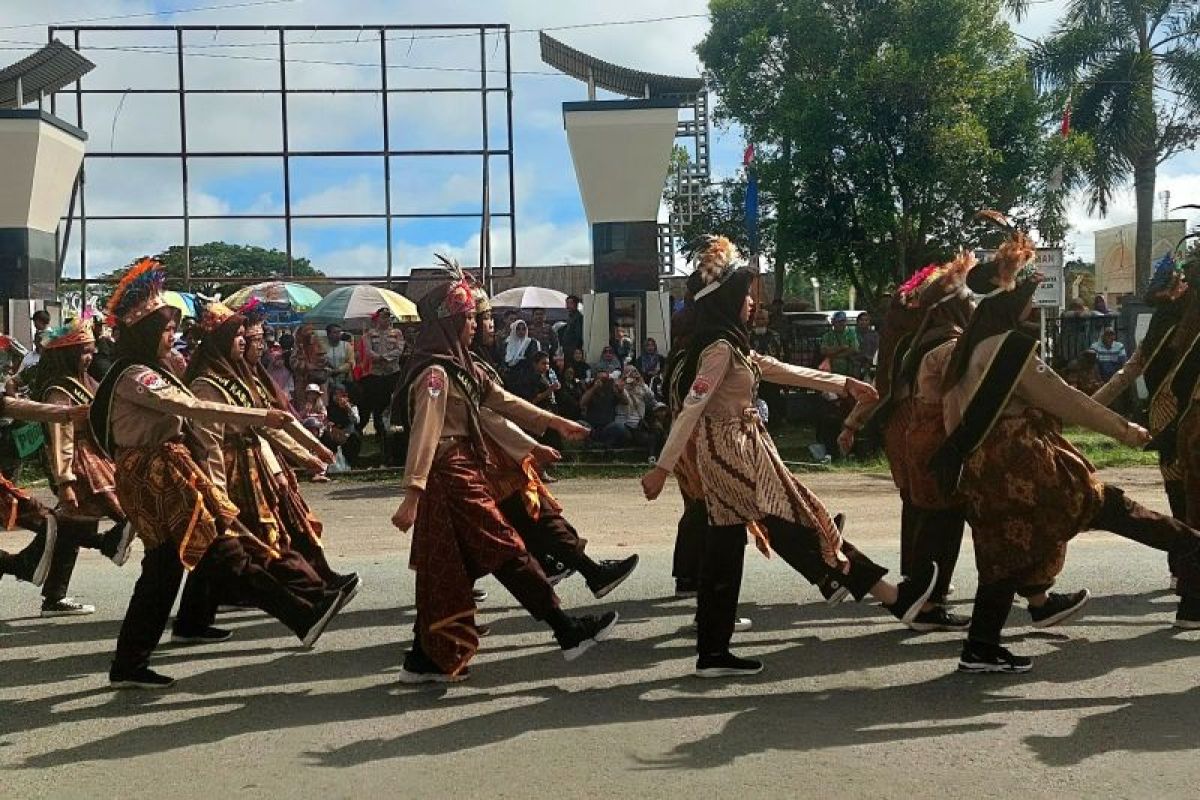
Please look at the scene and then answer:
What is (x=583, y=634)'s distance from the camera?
6.07 metres

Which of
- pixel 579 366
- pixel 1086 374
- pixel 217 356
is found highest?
pixel 217 356

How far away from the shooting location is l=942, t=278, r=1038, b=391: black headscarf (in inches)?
229

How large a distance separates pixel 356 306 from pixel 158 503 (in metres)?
13.6

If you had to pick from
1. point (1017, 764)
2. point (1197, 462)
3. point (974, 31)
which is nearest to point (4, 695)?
point (1017, 764)

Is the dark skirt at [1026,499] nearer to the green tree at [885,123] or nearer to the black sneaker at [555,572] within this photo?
the black sneaker at [555,572]

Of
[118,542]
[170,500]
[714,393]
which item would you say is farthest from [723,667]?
[118,542]

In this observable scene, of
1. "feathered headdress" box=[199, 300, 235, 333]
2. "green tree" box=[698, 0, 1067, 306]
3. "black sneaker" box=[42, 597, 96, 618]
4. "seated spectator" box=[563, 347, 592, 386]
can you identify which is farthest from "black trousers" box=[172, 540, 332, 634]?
"green tree" box=[698, 0, 1067, 306]

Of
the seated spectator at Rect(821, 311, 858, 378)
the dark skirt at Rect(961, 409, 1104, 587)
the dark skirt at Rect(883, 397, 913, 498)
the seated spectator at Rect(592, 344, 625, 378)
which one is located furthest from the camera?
the seated spectator at Rect(821, 311, 858, 378)

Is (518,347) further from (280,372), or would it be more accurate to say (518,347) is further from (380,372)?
(280,372)

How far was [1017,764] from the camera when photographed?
470 centimetres

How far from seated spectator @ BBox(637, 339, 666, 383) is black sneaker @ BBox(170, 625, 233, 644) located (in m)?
10.3

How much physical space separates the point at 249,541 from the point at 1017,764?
348 cm

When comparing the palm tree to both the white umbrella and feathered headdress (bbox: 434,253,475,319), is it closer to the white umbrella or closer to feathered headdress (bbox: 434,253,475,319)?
the white umbrella

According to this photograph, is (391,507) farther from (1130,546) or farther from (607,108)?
(607,108)
